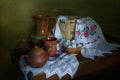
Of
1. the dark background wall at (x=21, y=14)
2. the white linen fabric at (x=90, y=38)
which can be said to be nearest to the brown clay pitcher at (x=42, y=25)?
the white linen fabric at (x=90, y=38)

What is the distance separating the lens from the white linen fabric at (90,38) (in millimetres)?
1322

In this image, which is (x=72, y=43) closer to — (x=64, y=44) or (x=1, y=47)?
(x=64, y=44)

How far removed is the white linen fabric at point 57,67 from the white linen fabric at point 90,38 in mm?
182

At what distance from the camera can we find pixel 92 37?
4.55ft

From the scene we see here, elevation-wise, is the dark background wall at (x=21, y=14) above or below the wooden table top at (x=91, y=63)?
above

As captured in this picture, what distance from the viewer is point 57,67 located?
3.60ft

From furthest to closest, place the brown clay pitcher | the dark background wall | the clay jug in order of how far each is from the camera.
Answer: the dark background wall < the brown clay pitcher < the clay jug

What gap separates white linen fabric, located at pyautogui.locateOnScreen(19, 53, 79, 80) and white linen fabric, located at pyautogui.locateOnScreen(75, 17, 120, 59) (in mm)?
182

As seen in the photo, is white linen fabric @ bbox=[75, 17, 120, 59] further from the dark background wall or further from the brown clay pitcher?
the dark background wall

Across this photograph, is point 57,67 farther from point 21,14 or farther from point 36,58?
point 21,14

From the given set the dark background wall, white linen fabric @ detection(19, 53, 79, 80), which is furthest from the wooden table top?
the dark background wall

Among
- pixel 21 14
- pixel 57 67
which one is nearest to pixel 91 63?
pixel 57 67

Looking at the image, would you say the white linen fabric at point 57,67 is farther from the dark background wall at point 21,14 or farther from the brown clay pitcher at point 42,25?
the dark background wall at point 21,14

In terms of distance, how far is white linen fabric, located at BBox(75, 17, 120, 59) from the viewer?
4.34 feet
